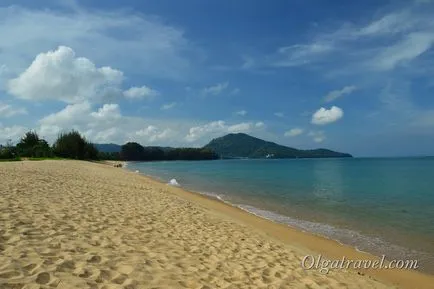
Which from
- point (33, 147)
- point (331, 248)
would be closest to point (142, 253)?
point (331, 248)

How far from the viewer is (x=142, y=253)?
7258mm

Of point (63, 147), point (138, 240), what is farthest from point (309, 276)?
point (63, 147)

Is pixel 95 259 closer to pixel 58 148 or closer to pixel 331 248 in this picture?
pixel 331 248

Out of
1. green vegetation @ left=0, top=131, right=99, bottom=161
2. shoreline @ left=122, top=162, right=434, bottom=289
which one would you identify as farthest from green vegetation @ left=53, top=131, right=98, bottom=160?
shoreline @ left=122, top=162, right=434, bottom=289

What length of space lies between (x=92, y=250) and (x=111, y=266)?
964 mm

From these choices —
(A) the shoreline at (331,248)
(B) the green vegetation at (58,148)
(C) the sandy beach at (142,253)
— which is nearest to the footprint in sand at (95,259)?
(C) the sandy beach at (142,253)

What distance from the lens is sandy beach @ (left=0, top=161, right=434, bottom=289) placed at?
564 centimetres

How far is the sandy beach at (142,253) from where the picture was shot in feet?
18.5

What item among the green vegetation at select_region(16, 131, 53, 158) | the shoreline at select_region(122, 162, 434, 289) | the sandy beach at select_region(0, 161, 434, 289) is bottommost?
the shoreline at select_region(122, 162, 434, 289)

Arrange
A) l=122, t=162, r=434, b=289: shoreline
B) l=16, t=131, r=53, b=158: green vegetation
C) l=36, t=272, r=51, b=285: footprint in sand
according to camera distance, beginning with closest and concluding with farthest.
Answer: l=36, t=272, r=51, b=285: footprint in sand, l=122, t=162, r=434, b=289: shoreline, l=16, t=131, r=53, b=158: green vegetation

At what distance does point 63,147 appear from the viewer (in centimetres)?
9350

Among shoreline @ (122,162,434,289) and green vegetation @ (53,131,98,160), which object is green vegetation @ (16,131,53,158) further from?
shoreline @ (122,162,434,289)

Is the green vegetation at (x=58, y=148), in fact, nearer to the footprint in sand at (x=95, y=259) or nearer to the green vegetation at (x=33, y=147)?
the green vegetation at (x=33, y=147)

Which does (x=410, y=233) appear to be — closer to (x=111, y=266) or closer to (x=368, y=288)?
(x=368, y=288)
